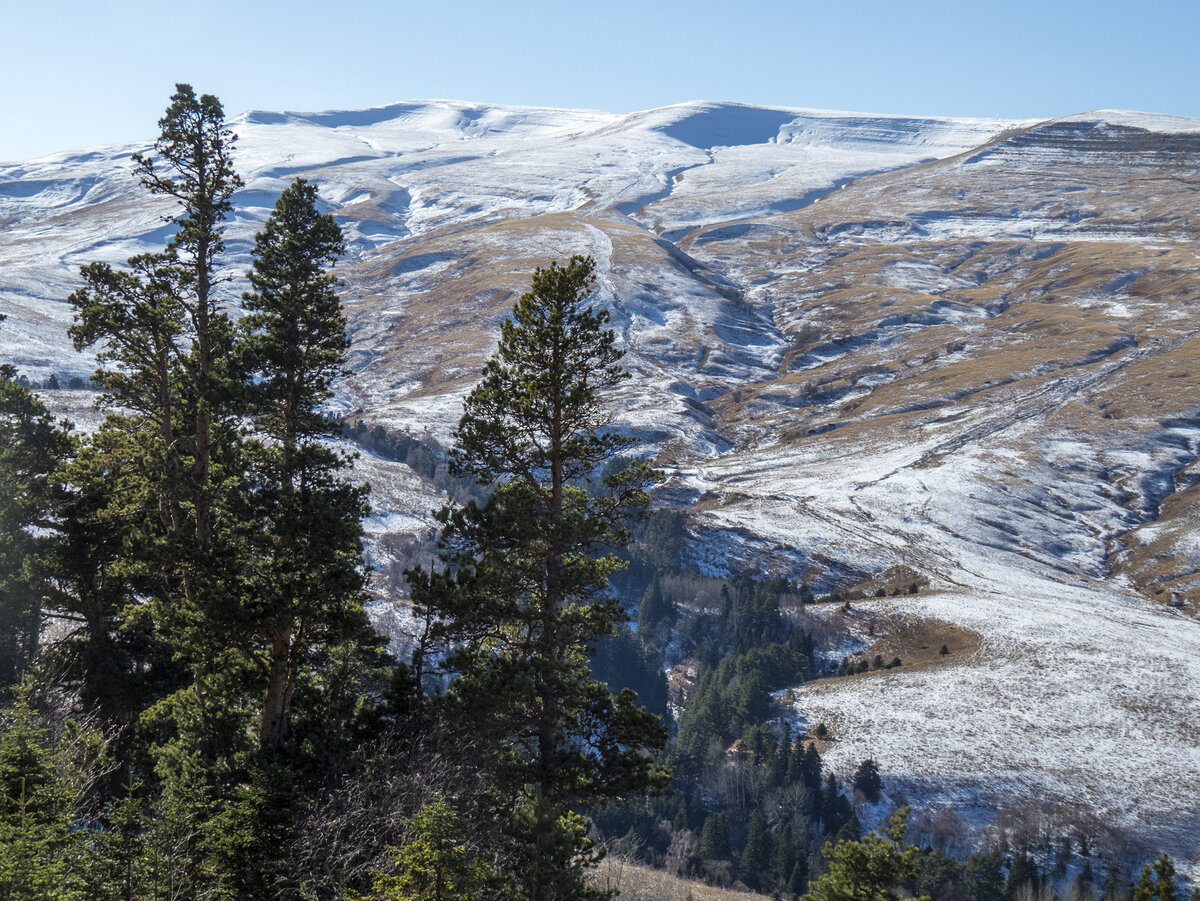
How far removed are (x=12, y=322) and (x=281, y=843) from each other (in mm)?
222088

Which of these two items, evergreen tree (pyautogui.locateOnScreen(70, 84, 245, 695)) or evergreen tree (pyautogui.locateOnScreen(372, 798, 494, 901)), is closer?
evergreen tree (pyautogui.locateOnScreen(372, 798, 494, 901))

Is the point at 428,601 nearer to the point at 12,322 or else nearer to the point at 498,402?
the point at 498,402

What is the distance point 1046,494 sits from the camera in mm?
147125

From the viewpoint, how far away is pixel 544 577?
68.3ft

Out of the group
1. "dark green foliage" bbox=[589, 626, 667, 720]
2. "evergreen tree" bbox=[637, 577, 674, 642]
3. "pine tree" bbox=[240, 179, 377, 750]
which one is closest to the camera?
"pine tree" bbox=[240, 179, 377, 750]

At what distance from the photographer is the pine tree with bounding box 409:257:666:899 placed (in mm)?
19781

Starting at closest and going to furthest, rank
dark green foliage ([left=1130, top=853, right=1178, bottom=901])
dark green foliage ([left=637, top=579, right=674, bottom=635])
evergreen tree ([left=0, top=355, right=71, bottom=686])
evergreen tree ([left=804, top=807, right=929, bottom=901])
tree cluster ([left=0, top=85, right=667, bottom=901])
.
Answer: tree cluster ([left=0, top=85, right=667, bottom=901]) → evergreen tree ([left=804, top=807, right=929, bottom=901]) → dark green foliage ([left=1130, top=853, right=1178, bottom=901]) → evergreen tree ([left=0, top=355, right=71, bottom=686]) → dark green foliage ([left=637, top=579, right=674, bottom=635])

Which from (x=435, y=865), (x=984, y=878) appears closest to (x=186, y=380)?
(x=435, y=865)

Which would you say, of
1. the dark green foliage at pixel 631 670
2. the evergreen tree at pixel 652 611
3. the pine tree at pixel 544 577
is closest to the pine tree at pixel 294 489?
the pine tree at pixel 544 577

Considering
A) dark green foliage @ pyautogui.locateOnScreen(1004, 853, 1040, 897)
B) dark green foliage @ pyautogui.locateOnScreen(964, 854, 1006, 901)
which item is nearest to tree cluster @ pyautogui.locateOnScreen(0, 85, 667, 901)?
dark green foliage @ pyautogui.locateOnScreen(964, 854, 1006, 901)

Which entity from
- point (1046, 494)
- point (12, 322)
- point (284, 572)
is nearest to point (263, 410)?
point (284, 572)

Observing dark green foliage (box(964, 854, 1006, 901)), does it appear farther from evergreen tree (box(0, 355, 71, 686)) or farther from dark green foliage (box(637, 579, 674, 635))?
evergreen tree (box(0, 355, 71, 686))

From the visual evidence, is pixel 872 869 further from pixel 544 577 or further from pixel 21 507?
pixel 21 507

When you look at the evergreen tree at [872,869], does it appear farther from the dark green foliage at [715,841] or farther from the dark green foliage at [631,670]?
the dark green foliage at [631,670]
